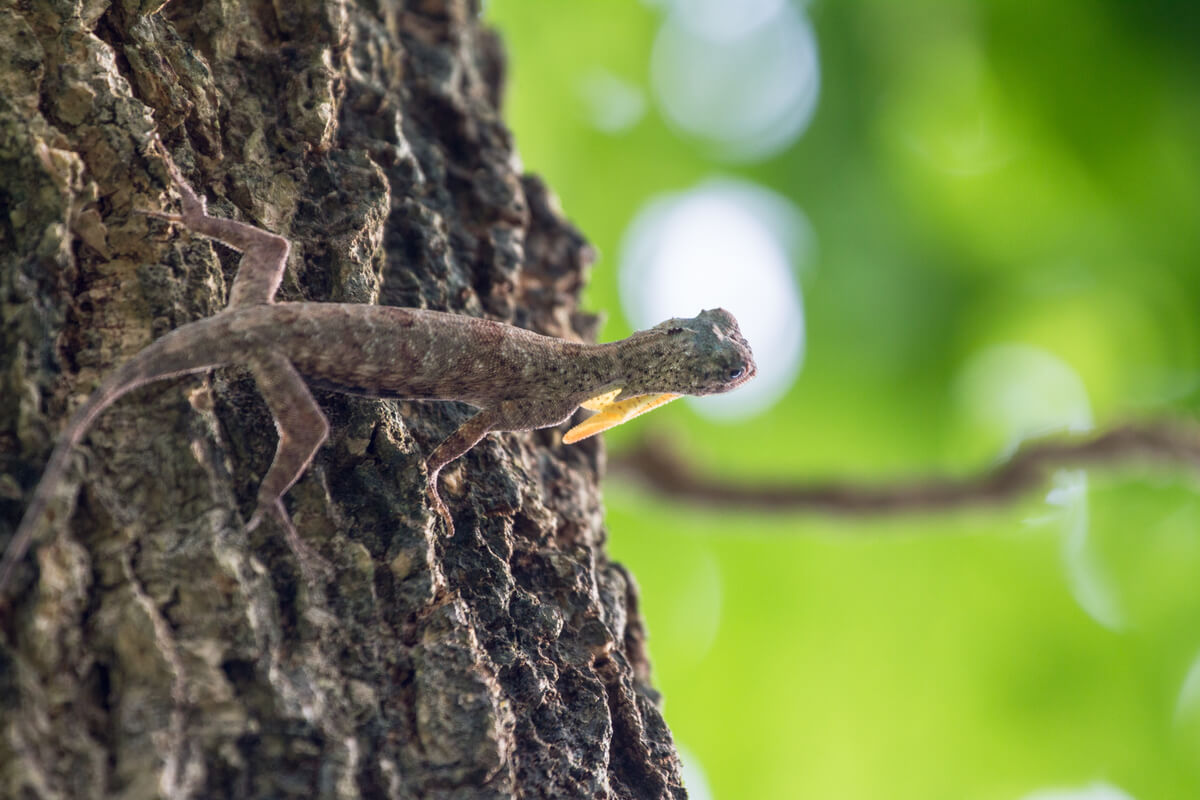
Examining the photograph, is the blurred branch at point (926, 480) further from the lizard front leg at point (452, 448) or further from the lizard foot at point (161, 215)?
the lizard foot at point (161, 215)

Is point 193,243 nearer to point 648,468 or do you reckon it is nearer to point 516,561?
point 516,561

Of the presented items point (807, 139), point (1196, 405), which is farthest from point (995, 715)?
point (807, 139)

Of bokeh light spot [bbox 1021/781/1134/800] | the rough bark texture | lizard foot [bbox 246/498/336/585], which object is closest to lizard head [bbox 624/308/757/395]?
the rough bark texture

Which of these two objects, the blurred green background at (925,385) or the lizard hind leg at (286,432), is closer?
the lizard hind leg at (286,432)

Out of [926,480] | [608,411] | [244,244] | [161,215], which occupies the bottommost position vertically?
[161,215]

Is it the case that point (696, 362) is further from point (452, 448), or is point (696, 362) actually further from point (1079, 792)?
point (1079, 792)

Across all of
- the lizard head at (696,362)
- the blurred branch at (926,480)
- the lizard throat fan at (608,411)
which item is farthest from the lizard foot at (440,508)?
the blurred branch at (926,480)

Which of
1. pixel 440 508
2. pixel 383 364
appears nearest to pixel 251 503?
pixel 440 508
